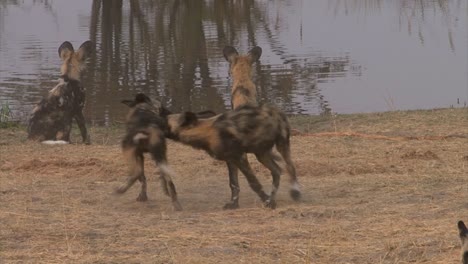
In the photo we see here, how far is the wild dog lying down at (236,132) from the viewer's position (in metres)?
6.34

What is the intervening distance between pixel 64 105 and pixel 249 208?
12.2ft

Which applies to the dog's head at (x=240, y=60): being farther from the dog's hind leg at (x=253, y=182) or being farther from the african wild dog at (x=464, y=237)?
the african wild dog at (x=464, y=237)

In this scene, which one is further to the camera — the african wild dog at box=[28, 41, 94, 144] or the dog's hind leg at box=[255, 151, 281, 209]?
the african wild dog at box=[28, 41, 94, 144]

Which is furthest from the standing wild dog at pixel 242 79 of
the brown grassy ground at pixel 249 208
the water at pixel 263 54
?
the water at pixel 263 54

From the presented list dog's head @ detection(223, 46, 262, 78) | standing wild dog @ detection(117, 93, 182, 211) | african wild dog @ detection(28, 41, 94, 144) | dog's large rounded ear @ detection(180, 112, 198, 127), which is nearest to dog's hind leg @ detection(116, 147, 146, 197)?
standing wild dog @ detection(117, 93, 182, 211)

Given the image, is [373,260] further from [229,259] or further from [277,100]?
[277,100]

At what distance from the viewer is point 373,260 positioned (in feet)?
15.9

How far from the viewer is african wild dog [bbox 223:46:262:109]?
24.8ft

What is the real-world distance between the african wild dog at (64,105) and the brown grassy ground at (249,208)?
24cm

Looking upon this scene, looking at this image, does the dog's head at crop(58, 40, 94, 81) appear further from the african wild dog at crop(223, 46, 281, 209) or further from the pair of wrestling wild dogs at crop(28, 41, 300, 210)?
the pair of wrestling wild dogs at crop(28, 41, 300, 210)

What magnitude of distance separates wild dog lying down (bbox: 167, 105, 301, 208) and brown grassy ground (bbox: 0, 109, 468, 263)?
36 cm

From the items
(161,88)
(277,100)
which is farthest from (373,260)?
(161,88)

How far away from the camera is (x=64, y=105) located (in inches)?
382

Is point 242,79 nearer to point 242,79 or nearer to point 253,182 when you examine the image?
point 242,79
